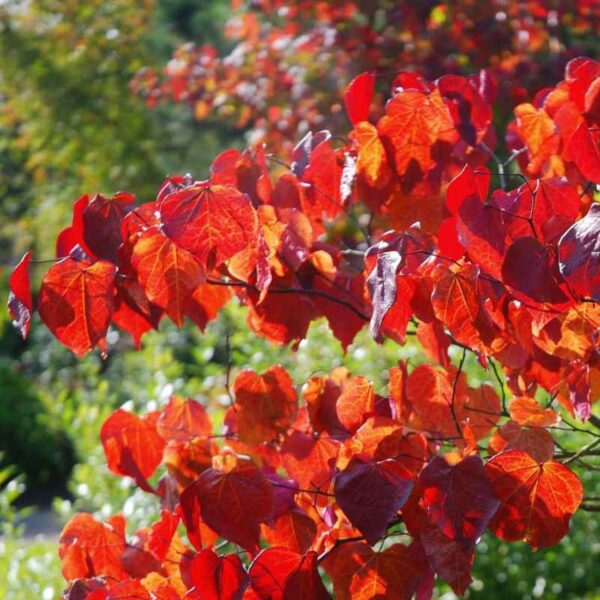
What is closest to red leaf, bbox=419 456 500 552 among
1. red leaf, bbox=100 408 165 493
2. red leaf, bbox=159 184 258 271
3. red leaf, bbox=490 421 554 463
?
red leaf, bbox=490 421 554 463

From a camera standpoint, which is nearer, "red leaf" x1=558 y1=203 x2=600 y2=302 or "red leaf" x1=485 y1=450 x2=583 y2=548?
"red leaf" x1=558 y1=203 x2=600 y2=302

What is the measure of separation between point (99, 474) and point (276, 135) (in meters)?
2.90

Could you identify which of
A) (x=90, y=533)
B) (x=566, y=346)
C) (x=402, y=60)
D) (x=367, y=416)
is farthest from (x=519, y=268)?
(x=402, y=60)

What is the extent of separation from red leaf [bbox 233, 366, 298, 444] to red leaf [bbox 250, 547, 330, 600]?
16.3 inches

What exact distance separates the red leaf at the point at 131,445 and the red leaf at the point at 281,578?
0.49 metres

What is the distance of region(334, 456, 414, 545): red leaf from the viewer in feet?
4.01

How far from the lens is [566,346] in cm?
139

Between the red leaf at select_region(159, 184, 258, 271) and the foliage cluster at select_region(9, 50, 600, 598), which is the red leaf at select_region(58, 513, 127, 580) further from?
the red leaf at select_region(159, 184, 258, 271)

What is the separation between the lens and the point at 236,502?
1.33 m

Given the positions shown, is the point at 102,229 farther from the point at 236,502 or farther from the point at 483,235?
the point at 483,235

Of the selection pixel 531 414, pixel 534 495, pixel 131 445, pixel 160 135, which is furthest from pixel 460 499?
pixel 160 135

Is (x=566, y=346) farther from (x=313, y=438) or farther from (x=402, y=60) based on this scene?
(x=402, y=60)

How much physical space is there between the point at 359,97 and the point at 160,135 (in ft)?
33.3

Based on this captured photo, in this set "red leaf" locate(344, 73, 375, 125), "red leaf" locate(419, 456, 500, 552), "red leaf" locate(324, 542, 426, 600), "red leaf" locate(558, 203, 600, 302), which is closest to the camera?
"red leaf" locate(558, 203, 600, 302)
